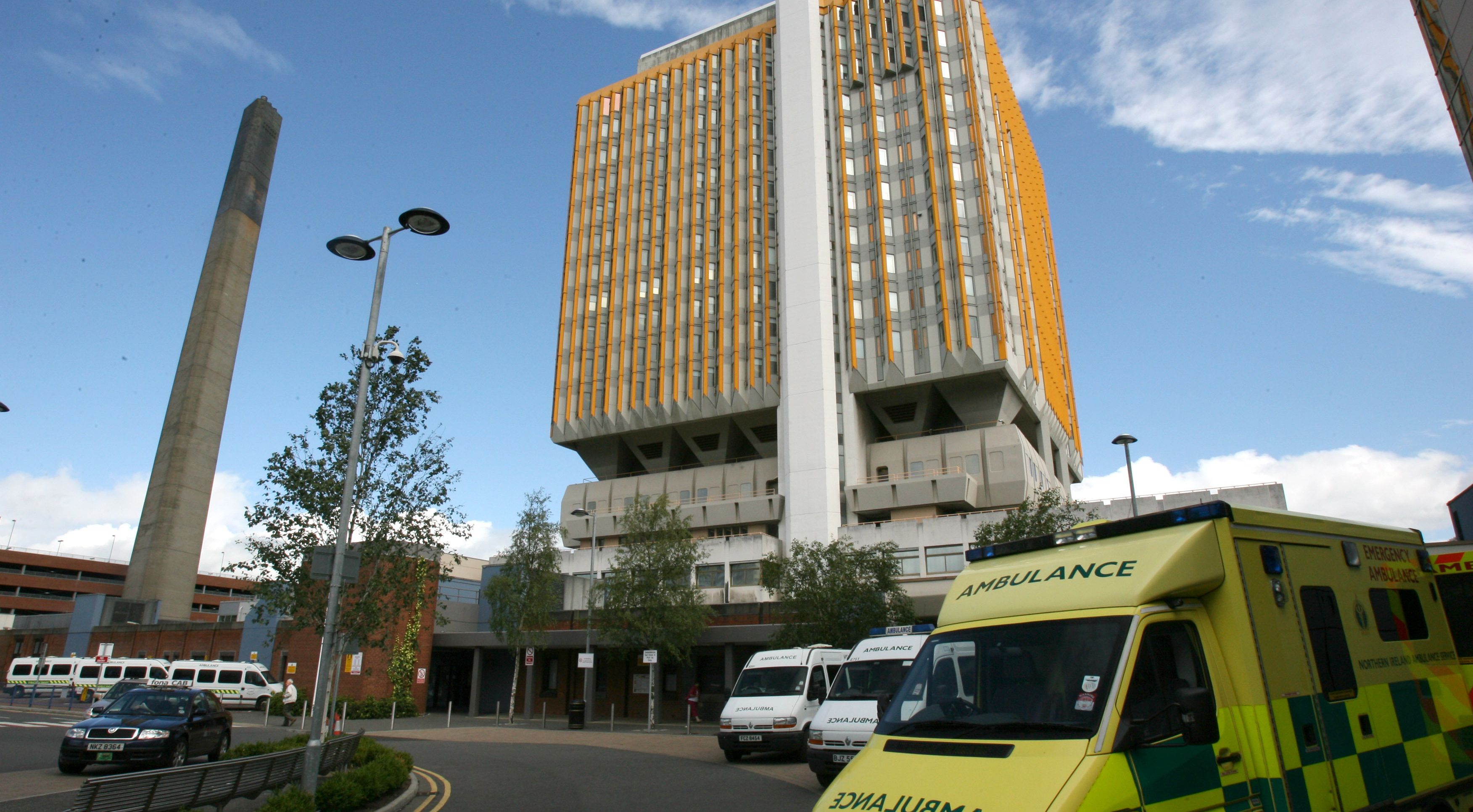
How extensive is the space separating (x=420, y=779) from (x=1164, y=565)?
1376cm

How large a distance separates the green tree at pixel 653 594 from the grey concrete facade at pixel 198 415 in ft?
152

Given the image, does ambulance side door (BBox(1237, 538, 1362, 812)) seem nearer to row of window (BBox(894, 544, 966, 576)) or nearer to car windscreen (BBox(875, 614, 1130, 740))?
car windscreen (BBox(875, 614, 1130, 740))

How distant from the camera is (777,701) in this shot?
17625 mm

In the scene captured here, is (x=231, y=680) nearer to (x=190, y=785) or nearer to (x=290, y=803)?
(x=190, y=785)

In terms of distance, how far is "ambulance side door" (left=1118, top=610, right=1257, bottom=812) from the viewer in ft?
15.6

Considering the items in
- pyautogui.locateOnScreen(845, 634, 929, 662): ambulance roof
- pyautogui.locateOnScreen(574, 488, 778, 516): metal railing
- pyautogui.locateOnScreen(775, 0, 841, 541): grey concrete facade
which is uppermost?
pyautogui.locateOnScreen(775, 0, 841, 541): grey concrete facade

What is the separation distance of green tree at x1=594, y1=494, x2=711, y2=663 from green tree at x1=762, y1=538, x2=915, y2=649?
3.99 metres

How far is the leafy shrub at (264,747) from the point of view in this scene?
13570 millimetres

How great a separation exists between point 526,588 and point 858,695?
27597 mm

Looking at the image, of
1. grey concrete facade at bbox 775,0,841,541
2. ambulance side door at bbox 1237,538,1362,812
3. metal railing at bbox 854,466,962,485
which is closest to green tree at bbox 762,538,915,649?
grey concrete facade at bbox 775,0,841,541

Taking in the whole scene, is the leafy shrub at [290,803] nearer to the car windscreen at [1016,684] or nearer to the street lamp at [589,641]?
the car windscreen at [1016,684]

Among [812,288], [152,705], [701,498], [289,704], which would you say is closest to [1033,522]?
[152,705]

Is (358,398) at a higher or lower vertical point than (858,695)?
higher

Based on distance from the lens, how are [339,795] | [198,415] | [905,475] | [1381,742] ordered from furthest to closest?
[198,415], [905,475], [339,795], [1381,742]
